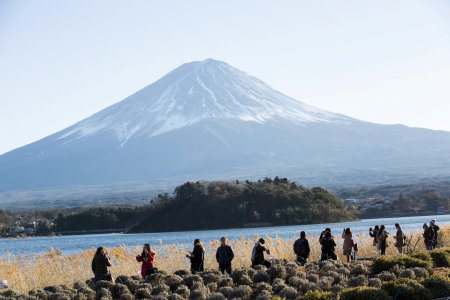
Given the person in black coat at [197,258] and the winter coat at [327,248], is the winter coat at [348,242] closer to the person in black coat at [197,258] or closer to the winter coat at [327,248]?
the winter coat at [327,248]

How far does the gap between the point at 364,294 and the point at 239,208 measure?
5835 centimetres

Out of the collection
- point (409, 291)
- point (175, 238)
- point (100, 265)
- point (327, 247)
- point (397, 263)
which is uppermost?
point (175, 238)

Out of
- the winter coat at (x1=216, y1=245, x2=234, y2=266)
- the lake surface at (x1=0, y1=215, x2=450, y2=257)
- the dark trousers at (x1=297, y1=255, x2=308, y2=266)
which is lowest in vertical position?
the dark trousers at (x1=297, y1=255, x2=308, y2=266)

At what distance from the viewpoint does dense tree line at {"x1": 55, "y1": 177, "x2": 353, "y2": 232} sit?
69.2 metres

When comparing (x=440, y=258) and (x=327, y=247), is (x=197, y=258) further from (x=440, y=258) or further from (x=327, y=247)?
(x=440, y=258)

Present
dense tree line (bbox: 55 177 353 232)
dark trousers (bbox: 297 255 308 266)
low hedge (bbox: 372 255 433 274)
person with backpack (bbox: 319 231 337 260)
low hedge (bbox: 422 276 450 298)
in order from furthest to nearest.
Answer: dense tree line (bbox: 55 177 353 232) < person with backpack (bbox: 319 231 337 260) < dark trousers (bbox: 297 255 308 266) < low hedge (bbox: 372 255 433 274) < low hedge (bbox: 422 276 450 298)

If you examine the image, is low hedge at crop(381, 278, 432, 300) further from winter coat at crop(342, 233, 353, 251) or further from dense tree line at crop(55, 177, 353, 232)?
dense tree line at crop(55, 177, 353, 232)

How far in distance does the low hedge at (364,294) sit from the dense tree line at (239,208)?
5560 cm

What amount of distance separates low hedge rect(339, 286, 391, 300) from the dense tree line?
5560 centimetres

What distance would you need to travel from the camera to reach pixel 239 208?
70812mm

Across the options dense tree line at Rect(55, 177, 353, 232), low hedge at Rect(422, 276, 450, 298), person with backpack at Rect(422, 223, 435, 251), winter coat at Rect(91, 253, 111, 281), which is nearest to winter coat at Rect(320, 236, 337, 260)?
person with backpack at Rect(422, 223, 435, 251)

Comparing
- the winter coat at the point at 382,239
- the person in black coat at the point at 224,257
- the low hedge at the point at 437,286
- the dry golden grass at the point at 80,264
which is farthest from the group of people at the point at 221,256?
the low hedge at the point at 437,286

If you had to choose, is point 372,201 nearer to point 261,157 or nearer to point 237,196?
point 237,196

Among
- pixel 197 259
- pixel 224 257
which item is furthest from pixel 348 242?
pixel 197 259
